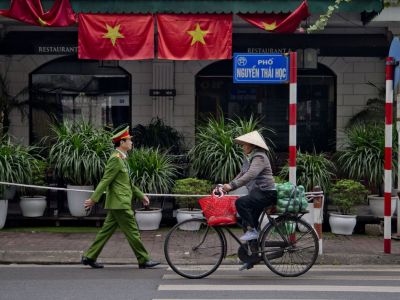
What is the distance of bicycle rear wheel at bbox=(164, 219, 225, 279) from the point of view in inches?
337

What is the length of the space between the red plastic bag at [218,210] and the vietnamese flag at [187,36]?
14.7 feet

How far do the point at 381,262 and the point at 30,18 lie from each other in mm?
7123

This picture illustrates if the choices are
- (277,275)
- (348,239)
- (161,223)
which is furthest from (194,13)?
(277,275)

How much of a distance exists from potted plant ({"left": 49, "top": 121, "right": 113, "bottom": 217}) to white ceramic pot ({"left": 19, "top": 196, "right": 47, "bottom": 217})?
0.48 meters

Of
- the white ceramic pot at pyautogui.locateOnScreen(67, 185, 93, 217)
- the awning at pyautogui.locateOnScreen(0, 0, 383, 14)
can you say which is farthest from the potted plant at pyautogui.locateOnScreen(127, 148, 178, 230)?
the awning at pyautogui.locateOnScreen(0, 0, 383, 14)

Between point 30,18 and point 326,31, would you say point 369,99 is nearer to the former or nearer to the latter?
point 326,31

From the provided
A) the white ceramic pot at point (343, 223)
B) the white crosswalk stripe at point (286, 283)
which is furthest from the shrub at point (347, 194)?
the white crosswalk stripe at point (286, 283)

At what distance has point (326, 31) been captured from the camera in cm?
1548

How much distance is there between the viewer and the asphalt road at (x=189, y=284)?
7.59m

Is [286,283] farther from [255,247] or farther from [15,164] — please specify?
[15,164]

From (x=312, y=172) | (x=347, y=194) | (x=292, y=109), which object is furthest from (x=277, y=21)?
(x=347, y=194)

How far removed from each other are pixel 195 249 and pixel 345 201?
385 centimetres

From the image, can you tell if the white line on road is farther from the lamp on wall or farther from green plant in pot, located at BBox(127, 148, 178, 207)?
the lamp on wall

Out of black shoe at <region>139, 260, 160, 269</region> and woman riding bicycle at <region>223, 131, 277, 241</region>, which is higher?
woman riding bicycle at <region>223, 131, 277, 241</region>
